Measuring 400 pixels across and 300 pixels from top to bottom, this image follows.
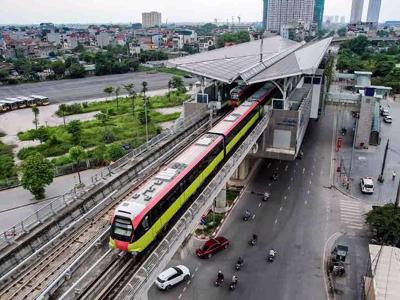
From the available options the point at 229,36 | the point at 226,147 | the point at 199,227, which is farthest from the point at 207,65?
the point at 229,36

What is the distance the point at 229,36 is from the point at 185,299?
16206 cm

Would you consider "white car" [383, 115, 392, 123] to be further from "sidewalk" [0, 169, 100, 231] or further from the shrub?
"sidewalk" [0, 169, 100, 231]

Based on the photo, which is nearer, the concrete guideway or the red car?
the concrete guideway

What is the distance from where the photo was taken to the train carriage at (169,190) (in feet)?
59.3

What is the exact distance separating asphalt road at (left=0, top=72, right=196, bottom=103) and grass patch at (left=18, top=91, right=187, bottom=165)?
610 inches

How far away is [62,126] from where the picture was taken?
212 feet

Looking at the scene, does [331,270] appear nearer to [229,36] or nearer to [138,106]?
[138,106]

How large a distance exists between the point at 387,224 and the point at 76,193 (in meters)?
23.3

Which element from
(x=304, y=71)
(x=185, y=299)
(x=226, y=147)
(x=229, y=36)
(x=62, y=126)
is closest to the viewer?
(x=185, y=299)

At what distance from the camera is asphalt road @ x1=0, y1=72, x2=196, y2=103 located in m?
93.8

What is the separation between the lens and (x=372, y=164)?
45.8 metres

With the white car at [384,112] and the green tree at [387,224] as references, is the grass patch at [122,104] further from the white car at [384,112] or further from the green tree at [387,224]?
the green tree at [387,224]

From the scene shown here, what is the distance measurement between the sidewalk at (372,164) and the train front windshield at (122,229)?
27.9 metres

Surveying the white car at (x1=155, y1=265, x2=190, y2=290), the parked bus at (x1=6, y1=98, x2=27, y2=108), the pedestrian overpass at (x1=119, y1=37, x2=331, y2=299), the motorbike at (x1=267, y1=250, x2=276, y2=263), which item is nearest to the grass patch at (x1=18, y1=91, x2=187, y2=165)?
the parked bus at (x1=6, y1=98, x2=27, y2=108)
